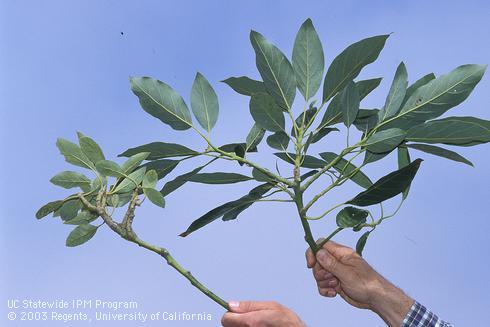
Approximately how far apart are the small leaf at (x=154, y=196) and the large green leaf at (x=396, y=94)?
1.30ft

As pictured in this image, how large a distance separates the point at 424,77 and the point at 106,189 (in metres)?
0.59

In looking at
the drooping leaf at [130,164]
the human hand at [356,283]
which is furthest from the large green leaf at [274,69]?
the human hand at [356,283]

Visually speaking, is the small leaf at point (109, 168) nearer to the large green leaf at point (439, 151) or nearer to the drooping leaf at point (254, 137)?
the drooping leaf at point (254, 137)

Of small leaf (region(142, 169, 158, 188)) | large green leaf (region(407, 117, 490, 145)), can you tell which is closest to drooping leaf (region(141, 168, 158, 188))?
small leaf (region(142, 169, 158, 188))

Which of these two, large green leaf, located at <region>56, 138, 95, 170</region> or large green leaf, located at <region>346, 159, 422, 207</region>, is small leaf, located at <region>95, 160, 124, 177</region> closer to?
large green leaf, located at <region>56, 138, 95, 170</region>

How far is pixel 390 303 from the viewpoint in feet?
4.46

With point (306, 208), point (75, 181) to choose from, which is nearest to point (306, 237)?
point (306, 208)

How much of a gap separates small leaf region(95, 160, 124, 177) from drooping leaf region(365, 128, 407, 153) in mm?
400

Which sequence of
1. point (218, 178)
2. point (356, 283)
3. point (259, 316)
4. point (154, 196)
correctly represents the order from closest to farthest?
1. point (154, 196)
2. point (259, 316)
3. point (218, 178)
4. point (356, 283)

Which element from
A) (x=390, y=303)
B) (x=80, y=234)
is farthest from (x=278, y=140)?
(x=390, y=303)

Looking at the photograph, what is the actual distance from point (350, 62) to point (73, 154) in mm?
470

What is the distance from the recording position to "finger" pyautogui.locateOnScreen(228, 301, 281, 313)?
0.98 metres

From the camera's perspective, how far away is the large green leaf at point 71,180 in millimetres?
923

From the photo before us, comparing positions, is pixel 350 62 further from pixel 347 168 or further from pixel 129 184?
pixel 129 184
